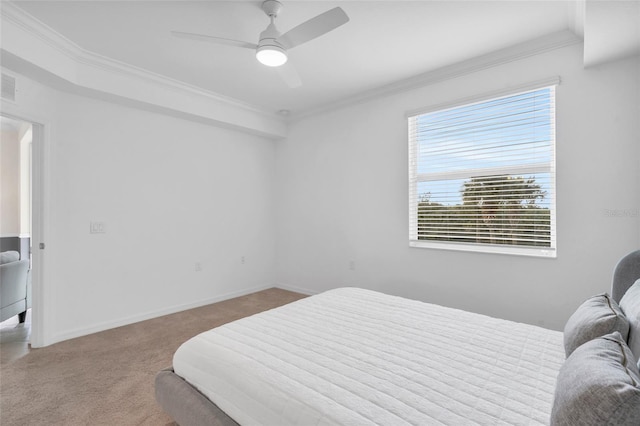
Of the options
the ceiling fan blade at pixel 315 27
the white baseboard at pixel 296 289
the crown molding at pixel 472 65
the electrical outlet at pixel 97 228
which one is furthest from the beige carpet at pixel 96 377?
the crown molding at pixel 472 65

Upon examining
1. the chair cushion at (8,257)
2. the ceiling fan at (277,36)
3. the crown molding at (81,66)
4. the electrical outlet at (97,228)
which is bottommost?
the chair cushion at (8,257)

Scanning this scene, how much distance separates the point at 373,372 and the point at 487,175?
250 centimetres

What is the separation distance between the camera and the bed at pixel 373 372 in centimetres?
109

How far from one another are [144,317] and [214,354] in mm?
2534

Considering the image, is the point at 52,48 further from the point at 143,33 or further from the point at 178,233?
the point at 178,233

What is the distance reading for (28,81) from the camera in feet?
8.88

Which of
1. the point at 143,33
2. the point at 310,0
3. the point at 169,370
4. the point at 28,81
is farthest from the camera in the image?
the point at 28,81

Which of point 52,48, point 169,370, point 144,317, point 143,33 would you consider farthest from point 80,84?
point 169,370

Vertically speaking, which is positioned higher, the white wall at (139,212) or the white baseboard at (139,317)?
the white wall at (139,212)

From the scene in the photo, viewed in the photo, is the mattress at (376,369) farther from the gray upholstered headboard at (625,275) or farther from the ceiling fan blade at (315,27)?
the ceiling fan blade at (315,27)

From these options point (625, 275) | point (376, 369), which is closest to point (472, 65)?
point (625, 275)

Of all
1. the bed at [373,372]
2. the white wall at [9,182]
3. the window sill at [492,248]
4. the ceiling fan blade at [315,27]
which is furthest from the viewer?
the white wall at [9,182]

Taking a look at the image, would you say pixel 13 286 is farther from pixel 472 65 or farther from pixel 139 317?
pixel 472 65

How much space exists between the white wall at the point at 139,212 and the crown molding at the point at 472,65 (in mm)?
1837
